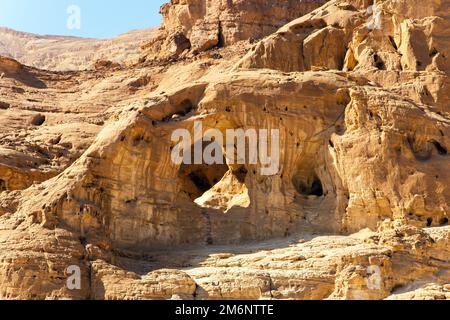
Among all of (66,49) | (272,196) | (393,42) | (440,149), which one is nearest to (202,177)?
(393,42)

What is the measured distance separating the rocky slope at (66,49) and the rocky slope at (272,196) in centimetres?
5032

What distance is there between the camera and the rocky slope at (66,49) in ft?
291

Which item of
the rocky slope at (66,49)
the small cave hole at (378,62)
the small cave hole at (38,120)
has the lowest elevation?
the small cave hole at (38,120)

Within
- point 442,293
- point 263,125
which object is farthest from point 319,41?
point 442,293

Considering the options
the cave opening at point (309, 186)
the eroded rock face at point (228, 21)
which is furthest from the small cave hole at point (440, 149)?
the eroded rock face at point (228, 21)

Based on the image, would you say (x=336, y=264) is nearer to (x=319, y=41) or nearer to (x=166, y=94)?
(x=166, y=94)

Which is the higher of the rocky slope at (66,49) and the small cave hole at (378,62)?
the rocky slope at (66,49)

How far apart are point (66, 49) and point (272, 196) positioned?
7166 centimetres

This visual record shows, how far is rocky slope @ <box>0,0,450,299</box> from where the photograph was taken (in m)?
25.4

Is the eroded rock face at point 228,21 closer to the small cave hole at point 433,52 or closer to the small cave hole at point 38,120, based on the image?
the small cave hole at point 38,120

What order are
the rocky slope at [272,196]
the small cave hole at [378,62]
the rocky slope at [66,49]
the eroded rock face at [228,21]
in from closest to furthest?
the rocky slope at [272,196]
the small cave hole at [378,62]
the eroded rock face at [228,21]
the rocky slope at [66,49]

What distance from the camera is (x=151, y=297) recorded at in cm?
2469

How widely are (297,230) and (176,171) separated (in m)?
3.97
